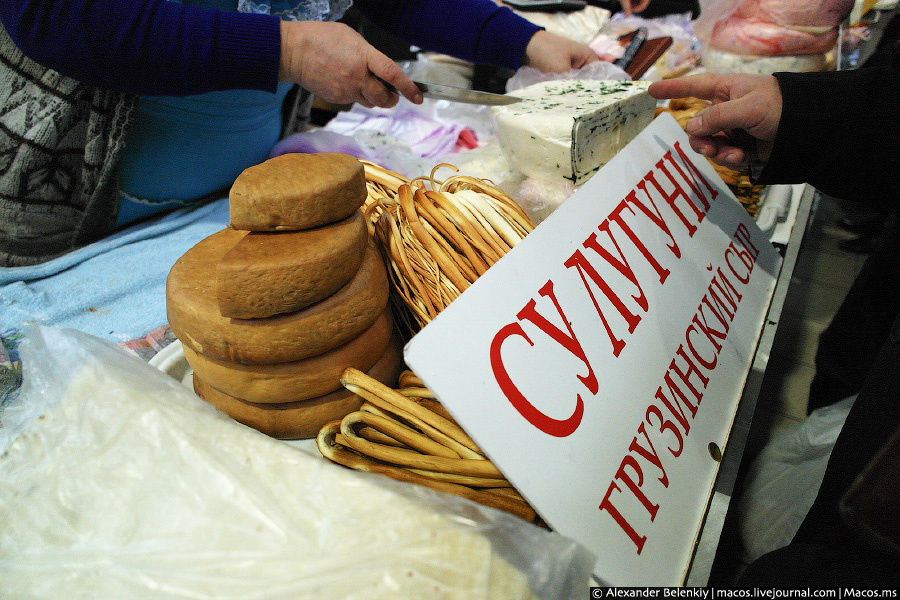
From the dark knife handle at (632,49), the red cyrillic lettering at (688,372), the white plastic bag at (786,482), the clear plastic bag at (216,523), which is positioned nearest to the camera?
the clear plastic bag at (216,523)

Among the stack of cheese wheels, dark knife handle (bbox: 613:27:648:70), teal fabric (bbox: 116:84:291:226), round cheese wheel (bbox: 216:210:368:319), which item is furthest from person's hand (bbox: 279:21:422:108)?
dark knife handle (bbox: 613:27:648:70)

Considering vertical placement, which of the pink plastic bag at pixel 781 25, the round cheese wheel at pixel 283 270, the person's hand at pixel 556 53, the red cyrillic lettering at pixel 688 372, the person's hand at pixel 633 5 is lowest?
the red cyrillic lettering at pixel 688 372

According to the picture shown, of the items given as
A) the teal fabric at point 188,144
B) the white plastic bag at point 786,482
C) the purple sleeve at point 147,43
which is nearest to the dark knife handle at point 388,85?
the purple sleeve at point 147,43

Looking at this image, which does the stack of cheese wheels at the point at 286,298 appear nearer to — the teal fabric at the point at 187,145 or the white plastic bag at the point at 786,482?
the teal fabric at the point at 187,145

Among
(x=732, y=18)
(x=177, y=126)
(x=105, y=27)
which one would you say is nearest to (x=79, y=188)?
(x=177, y=126)

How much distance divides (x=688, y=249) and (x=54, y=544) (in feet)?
3.46

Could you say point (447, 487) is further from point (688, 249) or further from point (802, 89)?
point (802, 89)

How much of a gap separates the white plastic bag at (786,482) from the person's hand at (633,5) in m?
2.51

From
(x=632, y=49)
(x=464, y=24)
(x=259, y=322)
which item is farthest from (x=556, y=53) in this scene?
(x=259, y=322)

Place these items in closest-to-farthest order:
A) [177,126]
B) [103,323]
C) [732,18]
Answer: [103,323] < [177,126] < [732,18]

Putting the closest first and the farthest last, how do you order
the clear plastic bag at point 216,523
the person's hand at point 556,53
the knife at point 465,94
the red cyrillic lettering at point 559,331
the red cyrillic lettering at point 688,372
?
the clear plastic bag at point 216,523
the red cyrillic lettering at point 559,331
the red cyrillic lettering at point 688,372
the knife at point 465,94
the person's hand at point 556,53

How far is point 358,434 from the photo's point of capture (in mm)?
690

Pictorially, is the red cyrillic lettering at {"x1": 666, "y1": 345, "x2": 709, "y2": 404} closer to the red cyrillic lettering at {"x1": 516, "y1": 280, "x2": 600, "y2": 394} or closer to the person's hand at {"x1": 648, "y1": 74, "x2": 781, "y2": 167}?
the red cyrillic lettering at {"x1": 516, "y1": 280, "x2": 600, "y2": 394}

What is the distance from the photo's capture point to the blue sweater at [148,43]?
→ 0.85 meters
